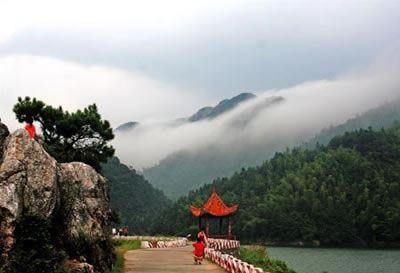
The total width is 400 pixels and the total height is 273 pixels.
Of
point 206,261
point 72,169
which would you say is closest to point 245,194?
point 206,261

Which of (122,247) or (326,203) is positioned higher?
(326,203)

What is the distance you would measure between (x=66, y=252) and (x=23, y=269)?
2.51m

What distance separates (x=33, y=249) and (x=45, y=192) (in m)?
1.71

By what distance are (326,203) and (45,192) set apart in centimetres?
9250

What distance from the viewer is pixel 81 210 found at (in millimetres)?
17891

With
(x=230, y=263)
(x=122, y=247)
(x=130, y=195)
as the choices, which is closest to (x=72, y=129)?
(x=122, y=247)

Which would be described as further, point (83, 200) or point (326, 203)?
point (326, 203)

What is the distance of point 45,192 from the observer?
610 inches

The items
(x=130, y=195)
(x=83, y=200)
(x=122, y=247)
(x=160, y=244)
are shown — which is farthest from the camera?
(x=130, y=195)

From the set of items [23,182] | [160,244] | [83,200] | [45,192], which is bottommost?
[160,244]

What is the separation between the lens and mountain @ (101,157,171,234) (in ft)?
513

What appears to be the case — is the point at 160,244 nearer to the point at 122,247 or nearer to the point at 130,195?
the point at 122,247

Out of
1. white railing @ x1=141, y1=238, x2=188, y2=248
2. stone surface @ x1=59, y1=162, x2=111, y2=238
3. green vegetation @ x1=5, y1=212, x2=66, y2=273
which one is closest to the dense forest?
white railing @ x1=141, y1=238, x2=188, y2=248

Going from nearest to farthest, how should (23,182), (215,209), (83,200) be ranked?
(23,182), (83,200), (215,209)
